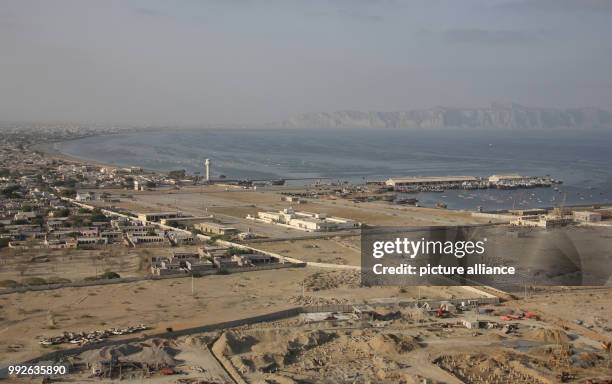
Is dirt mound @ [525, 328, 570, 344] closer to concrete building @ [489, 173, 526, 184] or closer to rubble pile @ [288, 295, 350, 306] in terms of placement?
rubble pile @ [288, 295, 350, 306]

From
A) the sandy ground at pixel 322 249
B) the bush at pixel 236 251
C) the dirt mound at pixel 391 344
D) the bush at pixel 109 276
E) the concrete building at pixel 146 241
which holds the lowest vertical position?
the sandy ground at pixel 322 249

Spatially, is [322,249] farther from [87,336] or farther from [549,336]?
[87,336]

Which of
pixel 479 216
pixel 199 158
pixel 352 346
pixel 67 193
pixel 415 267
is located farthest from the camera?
pixel 199 158

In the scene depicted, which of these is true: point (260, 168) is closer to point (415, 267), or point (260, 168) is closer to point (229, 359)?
point (415, 267)

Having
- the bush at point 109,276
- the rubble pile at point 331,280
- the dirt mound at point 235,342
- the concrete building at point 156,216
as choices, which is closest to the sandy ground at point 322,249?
the rubble pile at point 331,280

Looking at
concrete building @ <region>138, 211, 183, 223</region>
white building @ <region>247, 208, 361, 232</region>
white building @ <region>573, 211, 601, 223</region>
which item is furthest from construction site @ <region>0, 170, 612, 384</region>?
white building @ <region>573, 211, 601, 223</region>

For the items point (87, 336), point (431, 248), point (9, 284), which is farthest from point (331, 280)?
point (9, 284)

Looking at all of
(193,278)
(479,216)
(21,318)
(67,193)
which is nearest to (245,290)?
(193,278)

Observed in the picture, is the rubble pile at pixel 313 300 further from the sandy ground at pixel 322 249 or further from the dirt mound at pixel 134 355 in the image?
the sandy ground at pixel 322 249
